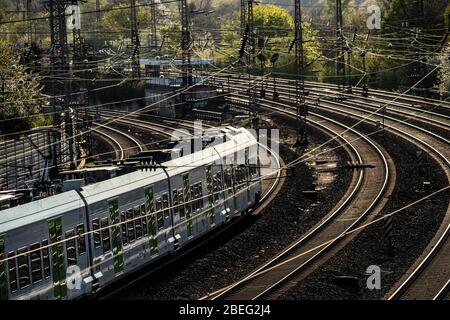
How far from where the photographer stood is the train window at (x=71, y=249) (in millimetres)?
15432

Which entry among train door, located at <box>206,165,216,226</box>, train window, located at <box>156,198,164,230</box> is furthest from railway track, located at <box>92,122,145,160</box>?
train window, located at <box>156,198,164,230</box>

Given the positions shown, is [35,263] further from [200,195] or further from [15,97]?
[15,97]

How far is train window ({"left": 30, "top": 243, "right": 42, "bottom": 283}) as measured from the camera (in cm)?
1433

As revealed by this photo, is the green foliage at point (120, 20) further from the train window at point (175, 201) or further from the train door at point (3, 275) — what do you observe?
the train door at point (3, 275)

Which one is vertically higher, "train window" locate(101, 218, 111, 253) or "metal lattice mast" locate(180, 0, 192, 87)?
"metal lattice mast" locate(180, 0, 192, 87)

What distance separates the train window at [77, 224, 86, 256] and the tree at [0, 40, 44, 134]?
2081cm

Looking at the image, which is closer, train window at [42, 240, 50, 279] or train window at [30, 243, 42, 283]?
train window at [30, 243, 42, 283]

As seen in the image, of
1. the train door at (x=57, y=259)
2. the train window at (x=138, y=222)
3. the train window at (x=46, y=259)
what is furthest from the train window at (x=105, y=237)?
the train window at (x=46, y=259)

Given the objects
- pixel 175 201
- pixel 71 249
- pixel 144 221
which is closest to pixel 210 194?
pixel 175 201

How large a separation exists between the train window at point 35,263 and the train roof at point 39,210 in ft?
1.54

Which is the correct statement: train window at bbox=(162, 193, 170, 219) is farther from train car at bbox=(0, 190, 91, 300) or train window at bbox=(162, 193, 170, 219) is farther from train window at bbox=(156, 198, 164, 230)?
train car at bbox=(0, 190, 91, 300)

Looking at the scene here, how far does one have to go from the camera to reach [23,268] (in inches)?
555

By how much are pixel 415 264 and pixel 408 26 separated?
4778 cm
